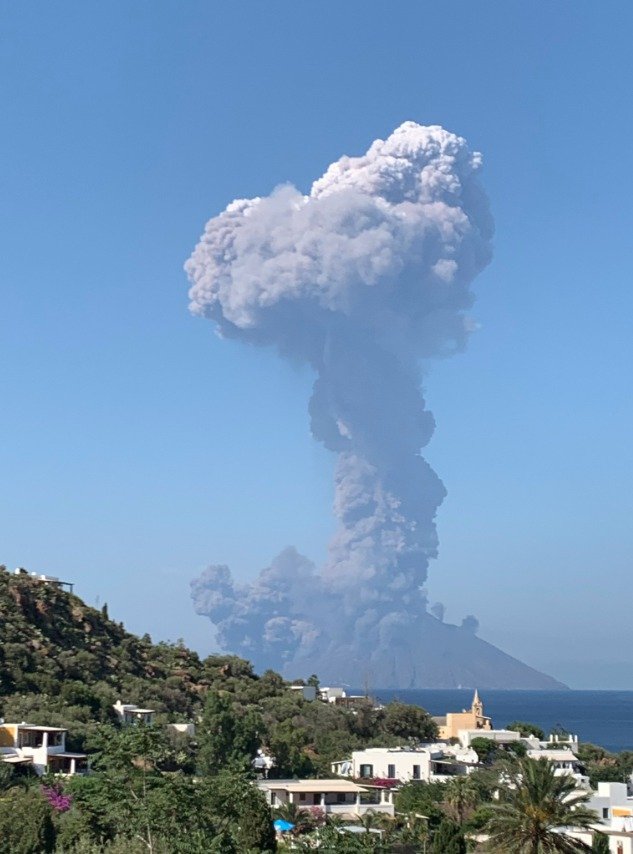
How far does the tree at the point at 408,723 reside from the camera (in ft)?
219

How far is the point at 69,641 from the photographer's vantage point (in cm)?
6825

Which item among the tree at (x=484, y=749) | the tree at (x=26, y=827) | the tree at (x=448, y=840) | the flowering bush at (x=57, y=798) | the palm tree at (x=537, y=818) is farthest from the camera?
the tree at (x=484, y=749)

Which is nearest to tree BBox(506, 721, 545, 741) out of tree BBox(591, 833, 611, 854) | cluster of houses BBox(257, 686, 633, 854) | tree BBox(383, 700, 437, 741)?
cluster of houses BBox(257, 686, 633, 854)

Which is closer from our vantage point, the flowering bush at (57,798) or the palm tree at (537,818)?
the palm tree at (537,818)

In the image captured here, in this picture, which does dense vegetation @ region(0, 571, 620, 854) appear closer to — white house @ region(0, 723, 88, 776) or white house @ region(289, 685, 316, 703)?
white house @ region(289, 685, 316, 703)

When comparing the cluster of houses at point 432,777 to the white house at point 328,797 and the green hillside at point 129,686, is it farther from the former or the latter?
the green hillside at point 129,686

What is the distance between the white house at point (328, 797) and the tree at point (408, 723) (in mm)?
19599

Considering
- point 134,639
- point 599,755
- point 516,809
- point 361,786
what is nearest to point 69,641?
point 134,639

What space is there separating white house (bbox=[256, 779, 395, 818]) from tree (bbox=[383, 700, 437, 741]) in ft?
64.3

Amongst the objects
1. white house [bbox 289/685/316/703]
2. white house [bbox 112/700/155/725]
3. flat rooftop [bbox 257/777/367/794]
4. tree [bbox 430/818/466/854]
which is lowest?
tree [bbox 430/818/466/854]

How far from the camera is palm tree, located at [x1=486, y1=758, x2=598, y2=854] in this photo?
29859mm

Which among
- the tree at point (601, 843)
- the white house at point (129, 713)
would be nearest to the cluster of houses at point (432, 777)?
the tree at point (601, 843)

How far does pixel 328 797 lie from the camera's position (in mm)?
45906

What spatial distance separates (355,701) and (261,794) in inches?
1655
